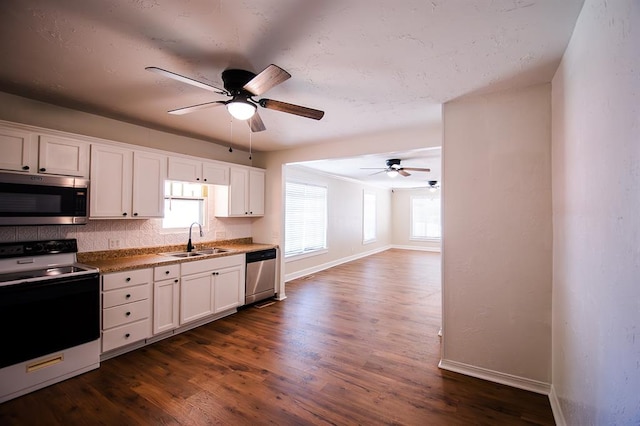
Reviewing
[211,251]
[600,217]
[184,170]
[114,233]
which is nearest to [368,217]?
[211,251]

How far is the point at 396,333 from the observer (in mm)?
3449

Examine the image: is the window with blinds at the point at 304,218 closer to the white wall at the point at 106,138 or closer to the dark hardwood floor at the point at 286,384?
the white wall at the point at 106,138

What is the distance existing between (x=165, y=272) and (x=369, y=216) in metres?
7.44

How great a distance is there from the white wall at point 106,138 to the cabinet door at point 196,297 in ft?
2.52

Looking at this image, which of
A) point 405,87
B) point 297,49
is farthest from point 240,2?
point 405,87

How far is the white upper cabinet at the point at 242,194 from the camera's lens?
4383 millimetres

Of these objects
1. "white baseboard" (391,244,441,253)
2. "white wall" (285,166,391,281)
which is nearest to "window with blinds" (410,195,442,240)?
"white baseboard" (391,244,441,253)

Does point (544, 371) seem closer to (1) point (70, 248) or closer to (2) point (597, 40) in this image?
(2) point (597, 40)

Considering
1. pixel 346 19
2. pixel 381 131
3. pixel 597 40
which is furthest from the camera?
pixel 381 131

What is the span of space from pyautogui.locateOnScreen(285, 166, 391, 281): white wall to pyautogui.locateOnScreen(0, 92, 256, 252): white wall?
2.14 meters

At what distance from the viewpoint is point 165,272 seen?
125 inches

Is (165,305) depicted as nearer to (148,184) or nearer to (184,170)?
(148,184)

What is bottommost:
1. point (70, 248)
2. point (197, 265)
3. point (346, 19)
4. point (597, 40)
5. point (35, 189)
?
point (197, 265)

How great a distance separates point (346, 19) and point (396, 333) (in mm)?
3233
